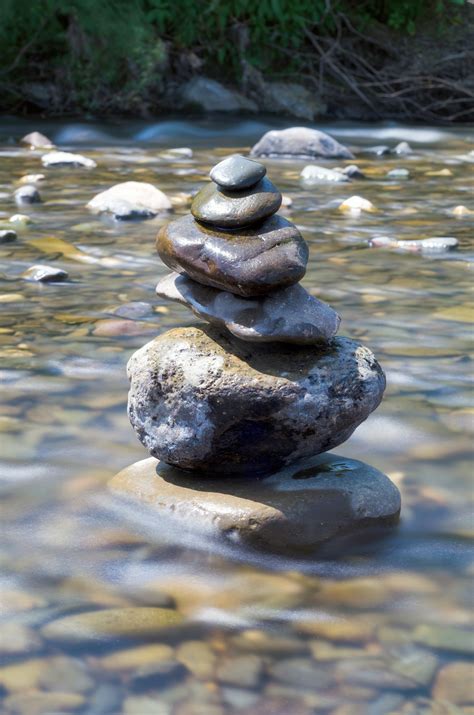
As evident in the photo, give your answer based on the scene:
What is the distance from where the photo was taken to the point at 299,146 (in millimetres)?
11164

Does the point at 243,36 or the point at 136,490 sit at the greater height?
the point at 243,36

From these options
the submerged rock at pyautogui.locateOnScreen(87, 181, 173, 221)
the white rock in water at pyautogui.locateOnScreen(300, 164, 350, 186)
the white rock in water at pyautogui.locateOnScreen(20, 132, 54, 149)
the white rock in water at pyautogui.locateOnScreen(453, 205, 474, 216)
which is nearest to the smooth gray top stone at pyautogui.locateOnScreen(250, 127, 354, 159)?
the white rock in water at pyautogui.locateOnScreen(300, 164, 350, 186)

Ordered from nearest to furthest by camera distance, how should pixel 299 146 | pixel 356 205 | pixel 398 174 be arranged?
pixel 356 205 < pixel 398 174 < pixel 299 146

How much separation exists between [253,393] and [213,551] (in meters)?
0.42

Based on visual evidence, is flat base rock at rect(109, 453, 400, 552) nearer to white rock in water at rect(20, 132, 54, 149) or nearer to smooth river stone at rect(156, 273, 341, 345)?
smooth river stone at rect(156, 273, 341, 345)

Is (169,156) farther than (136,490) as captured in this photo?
Yes

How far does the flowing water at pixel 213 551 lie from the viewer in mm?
2133

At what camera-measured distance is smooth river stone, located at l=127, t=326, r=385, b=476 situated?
109 inches

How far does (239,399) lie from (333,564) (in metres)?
0.49

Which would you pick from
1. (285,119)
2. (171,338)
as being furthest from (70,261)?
(285,119)

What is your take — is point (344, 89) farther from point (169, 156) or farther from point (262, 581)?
point (262, 581)

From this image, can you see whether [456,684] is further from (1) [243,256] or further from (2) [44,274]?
(2) [44,274]

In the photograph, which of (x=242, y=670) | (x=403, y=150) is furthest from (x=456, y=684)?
(x=403, y=150)

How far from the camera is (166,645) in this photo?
7.41 feet
